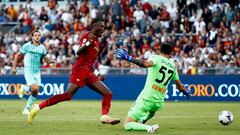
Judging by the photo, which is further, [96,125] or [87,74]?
[96,125]

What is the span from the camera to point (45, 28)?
39656mm

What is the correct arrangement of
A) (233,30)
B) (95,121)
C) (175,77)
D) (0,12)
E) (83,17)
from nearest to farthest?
(175,77) → (95,121) → (233,30) → (83,17) → (0,12)

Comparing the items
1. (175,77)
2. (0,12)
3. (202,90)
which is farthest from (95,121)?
(0,12)

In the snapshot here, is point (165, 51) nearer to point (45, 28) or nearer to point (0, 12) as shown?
point (45, 28)

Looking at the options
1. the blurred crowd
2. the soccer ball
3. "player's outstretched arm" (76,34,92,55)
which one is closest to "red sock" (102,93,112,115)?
"player's outstretched arm" (76,34,92,55)

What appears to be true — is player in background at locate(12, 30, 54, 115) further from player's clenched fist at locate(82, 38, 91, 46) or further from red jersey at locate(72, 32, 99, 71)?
player's clenched fist at locate(82, 38, 91, 46)

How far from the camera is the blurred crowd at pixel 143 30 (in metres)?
34.5

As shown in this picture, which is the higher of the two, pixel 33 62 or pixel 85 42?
pixel 85 42

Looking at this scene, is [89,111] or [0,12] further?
[0,12]

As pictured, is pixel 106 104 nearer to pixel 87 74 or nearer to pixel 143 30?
pixel 87 74

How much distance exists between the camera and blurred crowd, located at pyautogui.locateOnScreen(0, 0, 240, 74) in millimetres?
34469

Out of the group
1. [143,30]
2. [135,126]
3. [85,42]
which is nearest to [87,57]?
[85,42]

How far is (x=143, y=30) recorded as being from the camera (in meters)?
37.8

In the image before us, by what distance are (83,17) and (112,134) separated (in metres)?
24.1
